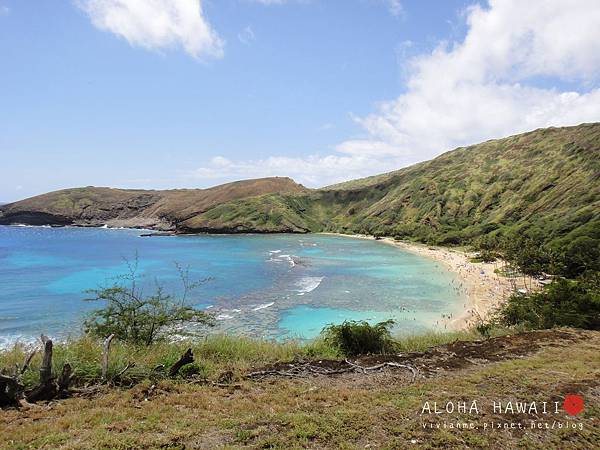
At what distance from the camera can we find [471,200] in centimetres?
12294

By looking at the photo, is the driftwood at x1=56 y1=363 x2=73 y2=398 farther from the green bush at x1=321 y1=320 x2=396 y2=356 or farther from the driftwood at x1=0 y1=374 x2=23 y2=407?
the green bush at x1=321 y1=320 x2=396 y2=356

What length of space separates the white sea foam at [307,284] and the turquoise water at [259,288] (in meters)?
0.13

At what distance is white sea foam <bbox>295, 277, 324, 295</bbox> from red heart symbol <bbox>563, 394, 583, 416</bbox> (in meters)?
37.6

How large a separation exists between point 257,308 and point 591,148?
108 m

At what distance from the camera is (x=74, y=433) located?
6.68 meters

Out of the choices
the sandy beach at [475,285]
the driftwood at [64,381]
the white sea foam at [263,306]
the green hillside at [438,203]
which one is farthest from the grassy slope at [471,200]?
the driftwood at [64,381]

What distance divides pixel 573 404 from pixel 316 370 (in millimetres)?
6120

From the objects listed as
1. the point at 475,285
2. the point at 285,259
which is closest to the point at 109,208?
the point at 285,259

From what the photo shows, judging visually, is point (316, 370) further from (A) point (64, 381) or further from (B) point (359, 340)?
(A) point (64, 381)

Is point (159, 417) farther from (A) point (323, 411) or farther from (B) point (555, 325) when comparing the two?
(B) point (555, 325)

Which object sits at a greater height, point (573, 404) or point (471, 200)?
point (471, 200)

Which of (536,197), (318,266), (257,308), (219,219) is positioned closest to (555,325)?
(257,308)

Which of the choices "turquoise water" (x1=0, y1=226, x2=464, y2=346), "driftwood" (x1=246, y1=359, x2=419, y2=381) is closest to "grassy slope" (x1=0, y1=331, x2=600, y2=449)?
"driftwood" (x1=246, y1=359, x2=419, y2=381)

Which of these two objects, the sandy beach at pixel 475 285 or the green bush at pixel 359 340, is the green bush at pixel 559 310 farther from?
the green bush at pixel 359 340
